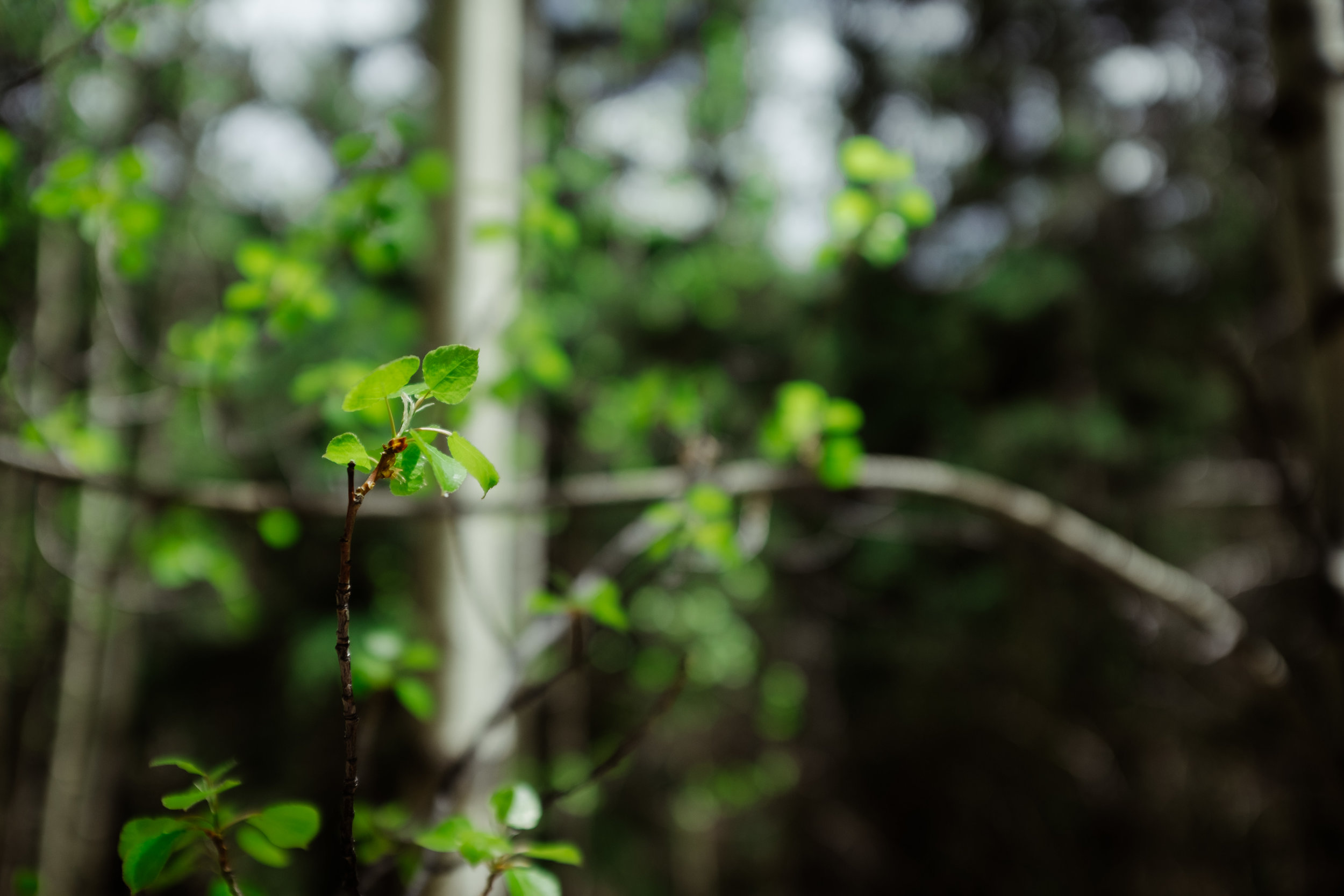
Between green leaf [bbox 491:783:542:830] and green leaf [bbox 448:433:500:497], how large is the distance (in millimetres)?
327

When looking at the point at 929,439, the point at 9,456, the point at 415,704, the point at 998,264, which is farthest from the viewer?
the point at 929,439

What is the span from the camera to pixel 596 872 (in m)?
5.63

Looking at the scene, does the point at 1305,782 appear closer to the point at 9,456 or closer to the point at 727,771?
the point at 727,771

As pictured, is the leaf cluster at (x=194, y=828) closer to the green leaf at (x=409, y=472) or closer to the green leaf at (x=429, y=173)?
the green leaf at (x=409, y=472)

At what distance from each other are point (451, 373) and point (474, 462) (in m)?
0.06

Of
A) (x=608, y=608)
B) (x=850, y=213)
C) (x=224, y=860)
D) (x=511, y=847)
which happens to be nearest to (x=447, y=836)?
(x=511, y=847)

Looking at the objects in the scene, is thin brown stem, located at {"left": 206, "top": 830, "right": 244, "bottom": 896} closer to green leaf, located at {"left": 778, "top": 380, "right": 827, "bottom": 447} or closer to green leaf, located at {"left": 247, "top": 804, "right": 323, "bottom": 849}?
green leaf, located at {"left": 247, "top": 804, "right": 323, "bottom": 849}

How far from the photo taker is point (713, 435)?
1672 mm

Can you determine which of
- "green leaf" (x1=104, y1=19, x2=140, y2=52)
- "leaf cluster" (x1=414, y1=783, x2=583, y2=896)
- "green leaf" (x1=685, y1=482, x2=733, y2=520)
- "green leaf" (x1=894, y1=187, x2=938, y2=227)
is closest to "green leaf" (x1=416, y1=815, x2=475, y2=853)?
"leaf cluster" (x1=414, y1=783, x2=583, y2=896)

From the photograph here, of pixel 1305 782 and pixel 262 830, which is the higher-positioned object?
pixel 262 830

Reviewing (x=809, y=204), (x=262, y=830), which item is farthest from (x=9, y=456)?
(x=809, y=204)

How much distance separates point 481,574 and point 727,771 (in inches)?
194

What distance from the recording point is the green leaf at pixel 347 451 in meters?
0.45

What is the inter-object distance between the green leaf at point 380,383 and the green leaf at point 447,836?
0.36 meters
